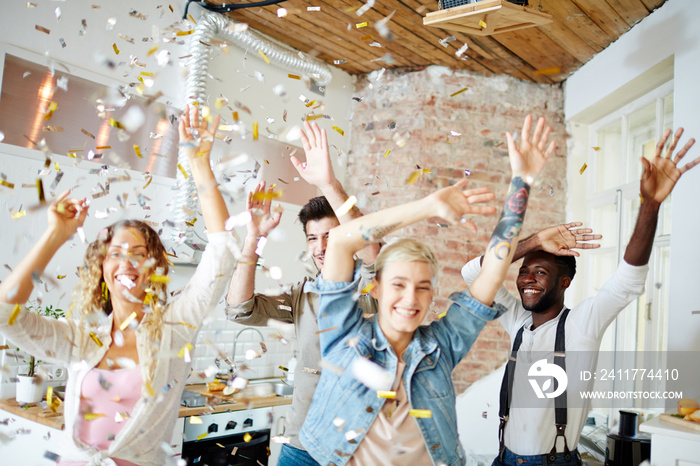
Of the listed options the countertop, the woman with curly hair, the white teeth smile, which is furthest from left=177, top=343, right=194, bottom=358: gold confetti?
the countertop

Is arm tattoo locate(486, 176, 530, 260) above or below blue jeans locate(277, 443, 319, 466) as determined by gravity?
above

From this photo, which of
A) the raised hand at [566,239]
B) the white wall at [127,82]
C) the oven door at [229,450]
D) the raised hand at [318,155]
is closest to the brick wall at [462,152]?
the white wall at [127,82]

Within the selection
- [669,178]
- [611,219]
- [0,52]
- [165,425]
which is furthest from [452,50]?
[165,425]

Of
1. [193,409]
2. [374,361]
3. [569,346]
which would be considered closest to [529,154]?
[374,361]

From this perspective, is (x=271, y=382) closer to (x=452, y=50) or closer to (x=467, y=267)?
(x=467, y=267)

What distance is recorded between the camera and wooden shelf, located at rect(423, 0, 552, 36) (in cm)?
252

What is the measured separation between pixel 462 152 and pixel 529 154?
248cm

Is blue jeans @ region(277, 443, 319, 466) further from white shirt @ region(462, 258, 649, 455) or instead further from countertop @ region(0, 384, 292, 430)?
countertop @ region(0, 384, 292, 430)

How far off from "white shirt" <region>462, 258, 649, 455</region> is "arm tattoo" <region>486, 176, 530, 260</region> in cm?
63

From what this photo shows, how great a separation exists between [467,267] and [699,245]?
106 cm

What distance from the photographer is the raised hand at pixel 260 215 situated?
1919mm

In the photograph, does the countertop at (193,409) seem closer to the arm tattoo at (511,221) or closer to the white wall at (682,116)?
the arm tattoo at (511,221)

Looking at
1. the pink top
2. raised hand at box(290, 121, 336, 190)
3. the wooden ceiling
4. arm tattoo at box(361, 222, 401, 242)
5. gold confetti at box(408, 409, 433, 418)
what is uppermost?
the wooden ceiling

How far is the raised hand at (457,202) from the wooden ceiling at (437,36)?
201 cm
